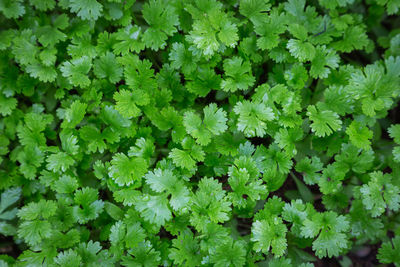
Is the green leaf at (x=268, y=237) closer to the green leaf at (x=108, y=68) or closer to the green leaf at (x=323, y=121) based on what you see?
the green leaf at (x=323, y=121)

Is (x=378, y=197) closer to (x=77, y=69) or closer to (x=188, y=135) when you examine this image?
(x=188, y=135)

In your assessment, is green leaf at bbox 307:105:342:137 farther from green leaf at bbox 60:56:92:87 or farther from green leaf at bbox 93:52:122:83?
green leaf at bbox 60:56:92:87

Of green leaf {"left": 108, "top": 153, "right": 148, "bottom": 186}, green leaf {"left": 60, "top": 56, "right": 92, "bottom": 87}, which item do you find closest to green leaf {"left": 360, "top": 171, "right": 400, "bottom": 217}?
green leaf {"left": 108, "top": 153, "right": 148, "bottom": 186}

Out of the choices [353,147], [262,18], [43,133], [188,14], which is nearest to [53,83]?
[43,133]

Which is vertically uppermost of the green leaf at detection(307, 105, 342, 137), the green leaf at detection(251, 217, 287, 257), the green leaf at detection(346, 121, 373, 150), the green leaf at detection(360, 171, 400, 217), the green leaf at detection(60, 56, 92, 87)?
the green leaf at detection(60, 56, 92, 87)

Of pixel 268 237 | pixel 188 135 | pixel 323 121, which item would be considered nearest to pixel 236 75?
pixel 188 135

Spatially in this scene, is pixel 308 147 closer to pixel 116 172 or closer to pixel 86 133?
pixel 116 172

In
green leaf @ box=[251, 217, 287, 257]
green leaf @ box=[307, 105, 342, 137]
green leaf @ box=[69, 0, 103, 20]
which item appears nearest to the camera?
green leaf @ box=[251, 217, 287, 257]

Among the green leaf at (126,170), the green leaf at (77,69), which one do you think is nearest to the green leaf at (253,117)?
the green leaf at (126,170)
